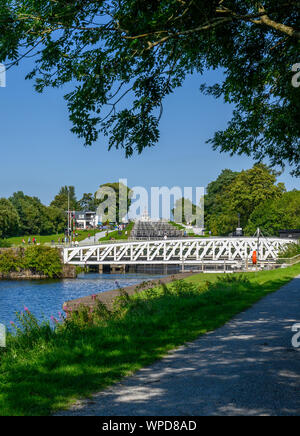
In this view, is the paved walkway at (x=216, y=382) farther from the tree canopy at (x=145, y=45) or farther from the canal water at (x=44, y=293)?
the canal water at (x=44, y=293)

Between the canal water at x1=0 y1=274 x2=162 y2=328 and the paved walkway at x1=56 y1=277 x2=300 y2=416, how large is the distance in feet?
79.9

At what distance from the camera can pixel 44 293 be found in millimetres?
44594

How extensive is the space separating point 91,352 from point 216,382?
6.73 ft

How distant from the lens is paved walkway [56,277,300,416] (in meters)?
4.36

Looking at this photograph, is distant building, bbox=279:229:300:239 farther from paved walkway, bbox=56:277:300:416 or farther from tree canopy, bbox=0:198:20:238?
tree canopy, bbox=0:198:20:238

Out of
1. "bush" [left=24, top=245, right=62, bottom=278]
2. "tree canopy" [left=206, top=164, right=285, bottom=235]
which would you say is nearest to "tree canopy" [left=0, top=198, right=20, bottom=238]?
"bush" [left=24, top=245, right=62, bottom=278]

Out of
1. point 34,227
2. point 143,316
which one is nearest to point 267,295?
point 143,316

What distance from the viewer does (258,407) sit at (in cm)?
435

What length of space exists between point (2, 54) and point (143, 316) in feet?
18.1

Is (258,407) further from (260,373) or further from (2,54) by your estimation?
(2,54)

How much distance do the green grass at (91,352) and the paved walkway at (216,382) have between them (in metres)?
0.28

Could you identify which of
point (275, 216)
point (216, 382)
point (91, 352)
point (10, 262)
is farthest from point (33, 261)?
point (216, 382)

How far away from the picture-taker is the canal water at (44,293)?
34.0 metres
